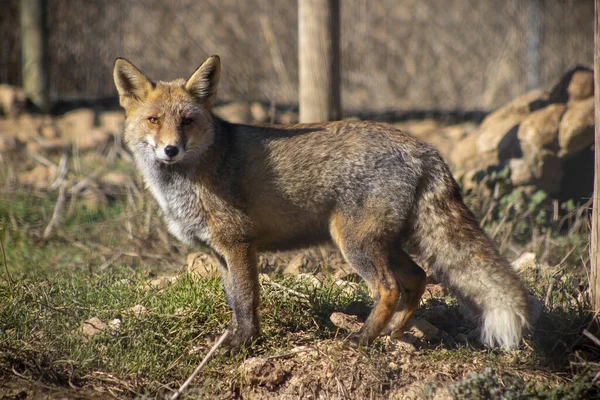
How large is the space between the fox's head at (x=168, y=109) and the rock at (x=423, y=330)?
1969 millimetres

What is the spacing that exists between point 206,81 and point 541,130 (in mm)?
3977

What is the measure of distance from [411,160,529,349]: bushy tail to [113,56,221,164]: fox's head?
161cm

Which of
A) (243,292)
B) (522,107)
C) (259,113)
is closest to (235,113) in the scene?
(259,113)

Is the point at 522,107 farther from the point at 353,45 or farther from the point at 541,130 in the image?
the point at 353,45

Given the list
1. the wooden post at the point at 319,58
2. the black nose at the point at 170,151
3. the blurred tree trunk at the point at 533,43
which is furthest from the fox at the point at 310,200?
the blurred tree trunk at the point at 533,43

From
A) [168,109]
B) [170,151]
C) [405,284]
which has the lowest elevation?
[405,284]

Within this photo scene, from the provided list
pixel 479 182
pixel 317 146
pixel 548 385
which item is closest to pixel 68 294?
pixel 317 146

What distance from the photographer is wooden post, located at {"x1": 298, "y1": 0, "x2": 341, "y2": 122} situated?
6176mm

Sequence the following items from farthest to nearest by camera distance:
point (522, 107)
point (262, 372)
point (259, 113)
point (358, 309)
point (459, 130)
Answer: point (259, 113)
point (459, 130)
point (522, 107)
point (358, 309)
point (262, 372)

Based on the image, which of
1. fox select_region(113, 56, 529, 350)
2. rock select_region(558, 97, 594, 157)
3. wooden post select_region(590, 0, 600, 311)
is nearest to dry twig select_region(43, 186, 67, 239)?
fox select_region(113, 56, 529, 350)

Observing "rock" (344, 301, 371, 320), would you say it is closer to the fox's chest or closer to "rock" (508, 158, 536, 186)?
the fox's chest

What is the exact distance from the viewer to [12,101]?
9180 mm

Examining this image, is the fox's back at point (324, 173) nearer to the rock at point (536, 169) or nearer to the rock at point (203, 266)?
the rock at point (203, 266)

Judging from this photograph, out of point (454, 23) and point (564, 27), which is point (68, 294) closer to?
point (564, 27)
